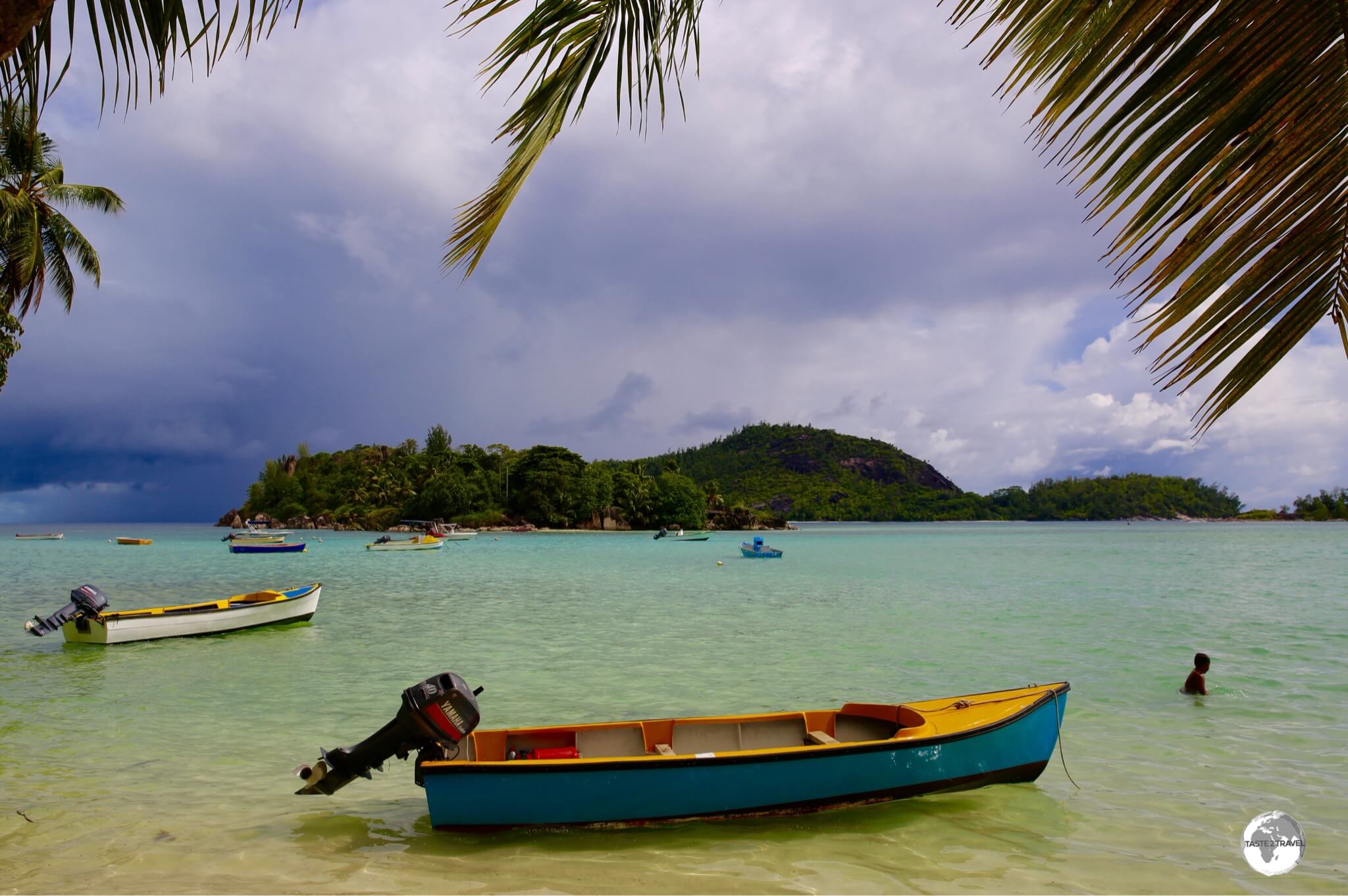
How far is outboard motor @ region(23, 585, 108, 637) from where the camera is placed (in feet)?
48.5

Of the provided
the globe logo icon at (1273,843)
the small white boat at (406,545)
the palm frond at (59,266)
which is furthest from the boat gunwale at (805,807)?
the small white boat at (406,545)

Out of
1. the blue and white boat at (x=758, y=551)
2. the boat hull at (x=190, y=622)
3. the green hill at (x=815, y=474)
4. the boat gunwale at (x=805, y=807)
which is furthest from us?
the green hill at (x=815, y=474)

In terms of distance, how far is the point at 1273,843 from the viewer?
6305mm

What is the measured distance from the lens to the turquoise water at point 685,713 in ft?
18.6

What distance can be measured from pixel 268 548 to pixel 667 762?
51.0 m

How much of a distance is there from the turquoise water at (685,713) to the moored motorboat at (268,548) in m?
23.9

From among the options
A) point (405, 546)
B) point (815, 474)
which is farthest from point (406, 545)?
point (815, 474)

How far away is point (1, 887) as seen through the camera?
17.1 ft

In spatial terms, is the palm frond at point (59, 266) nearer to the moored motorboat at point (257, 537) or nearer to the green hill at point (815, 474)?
the moored motorboat at point (257, 537)

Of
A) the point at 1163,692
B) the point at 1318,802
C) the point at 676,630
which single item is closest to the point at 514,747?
the point at 1318,802

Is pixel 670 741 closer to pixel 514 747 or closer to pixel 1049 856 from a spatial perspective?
pixel 514 747

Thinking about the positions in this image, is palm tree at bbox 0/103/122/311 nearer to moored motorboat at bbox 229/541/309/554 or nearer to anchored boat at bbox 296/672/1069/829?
anchored boat at bbox 296/672/1069/829

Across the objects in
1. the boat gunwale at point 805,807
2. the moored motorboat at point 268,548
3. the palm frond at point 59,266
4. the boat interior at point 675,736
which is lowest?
the moored motorboat at point 268,548

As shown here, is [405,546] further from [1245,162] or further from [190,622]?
[1245,162]
